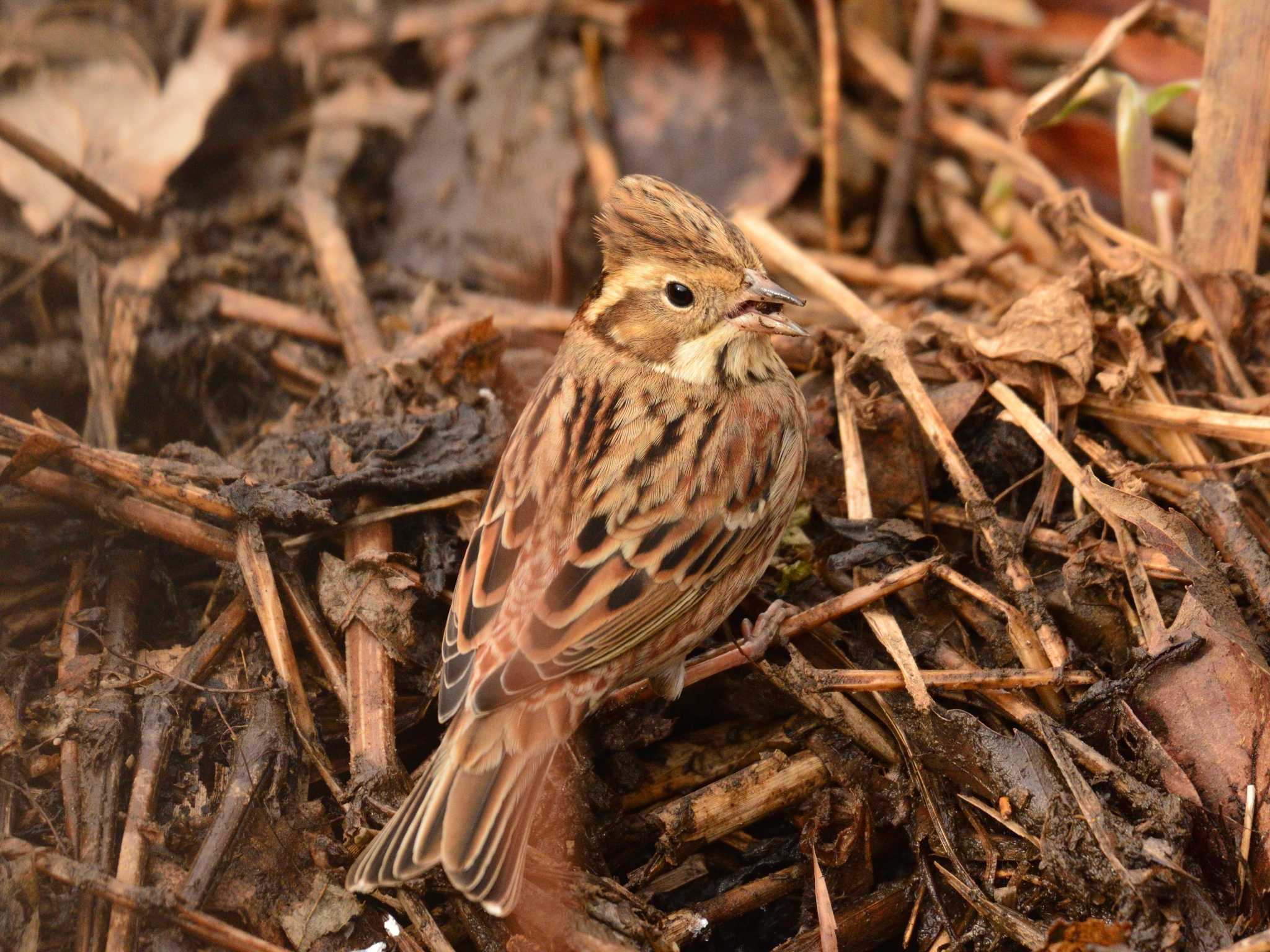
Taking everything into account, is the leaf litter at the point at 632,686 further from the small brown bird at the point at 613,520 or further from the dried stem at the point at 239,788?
the small brown bird at the point at 613,520

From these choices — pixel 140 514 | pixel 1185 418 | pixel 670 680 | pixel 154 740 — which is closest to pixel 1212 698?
pixel 1185 418

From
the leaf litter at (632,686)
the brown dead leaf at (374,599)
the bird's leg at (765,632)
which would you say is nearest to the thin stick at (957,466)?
the leaf litter at (632,686)

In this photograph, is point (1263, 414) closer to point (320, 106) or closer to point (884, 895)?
point (884, 895)

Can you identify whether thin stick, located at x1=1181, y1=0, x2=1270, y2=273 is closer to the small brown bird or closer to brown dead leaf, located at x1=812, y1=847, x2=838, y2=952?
the small brown bird

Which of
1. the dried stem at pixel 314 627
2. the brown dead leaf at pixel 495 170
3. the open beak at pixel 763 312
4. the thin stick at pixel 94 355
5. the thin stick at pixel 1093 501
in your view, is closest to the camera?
the thin stick at pixel 1093 501

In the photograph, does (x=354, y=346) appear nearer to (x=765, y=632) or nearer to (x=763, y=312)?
(x=763, y=312)

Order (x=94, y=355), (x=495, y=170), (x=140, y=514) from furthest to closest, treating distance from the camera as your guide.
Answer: (x=495, y=170)
(x=94, y=355)
(x=140, y=514)
